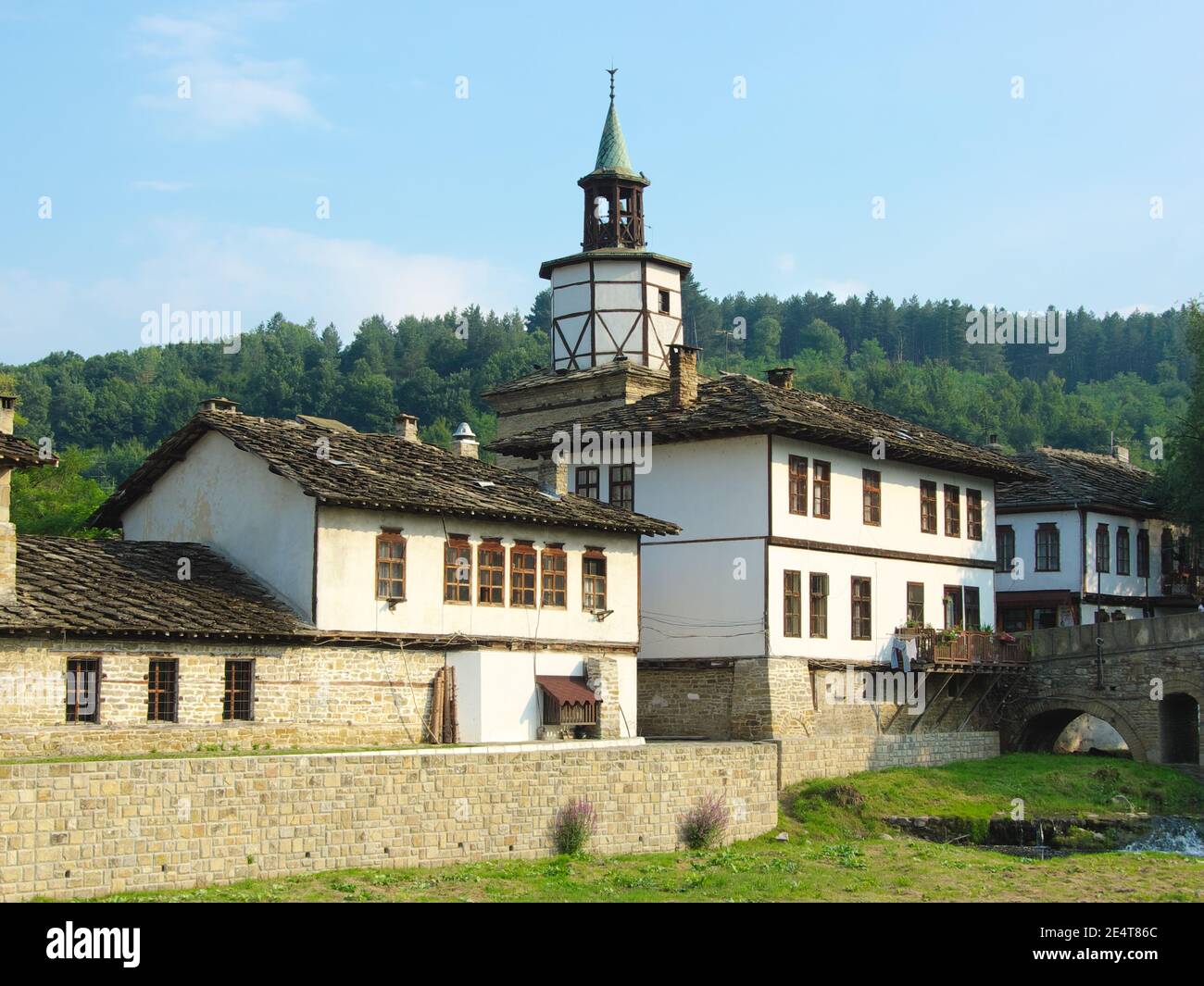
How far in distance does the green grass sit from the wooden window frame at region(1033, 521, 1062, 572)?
13901 mm

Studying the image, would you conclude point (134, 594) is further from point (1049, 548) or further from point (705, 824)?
point (1049, 548)

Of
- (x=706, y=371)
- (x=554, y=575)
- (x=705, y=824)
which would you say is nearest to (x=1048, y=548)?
(x=554, y=575)

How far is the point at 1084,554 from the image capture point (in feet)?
171

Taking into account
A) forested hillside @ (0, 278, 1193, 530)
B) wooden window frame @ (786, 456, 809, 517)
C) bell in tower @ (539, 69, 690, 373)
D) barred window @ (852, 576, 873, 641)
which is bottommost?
barred window @ (852, 576, 873, 641)

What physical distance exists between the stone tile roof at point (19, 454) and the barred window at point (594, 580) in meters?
11.7

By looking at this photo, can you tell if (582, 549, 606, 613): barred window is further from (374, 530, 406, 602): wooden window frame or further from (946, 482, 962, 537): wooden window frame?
(946, 482, 962, 537): wooden window frame

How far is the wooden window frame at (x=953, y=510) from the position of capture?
45031mm

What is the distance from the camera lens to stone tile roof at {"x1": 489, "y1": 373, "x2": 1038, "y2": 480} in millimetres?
38906

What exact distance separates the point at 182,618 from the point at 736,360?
12640 cm

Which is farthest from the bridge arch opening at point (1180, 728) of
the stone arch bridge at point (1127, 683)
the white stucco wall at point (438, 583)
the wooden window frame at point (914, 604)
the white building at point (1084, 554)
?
the white stucco wall at point (438, 583)

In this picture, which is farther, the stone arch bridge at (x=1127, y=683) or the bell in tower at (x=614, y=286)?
the bell in tower at (x=614, y=286)

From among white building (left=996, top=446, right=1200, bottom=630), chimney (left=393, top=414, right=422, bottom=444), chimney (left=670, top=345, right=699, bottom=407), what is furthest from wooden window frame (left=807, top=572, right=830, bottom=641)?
white building (left=996, top=446, right=1200, bottom=630)

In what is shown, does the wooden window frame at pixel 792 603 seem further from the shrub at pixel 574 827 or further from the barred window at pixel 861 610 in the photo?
the shrub at pixel 574 827

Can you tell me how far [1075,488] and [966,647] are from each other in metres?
11.9
